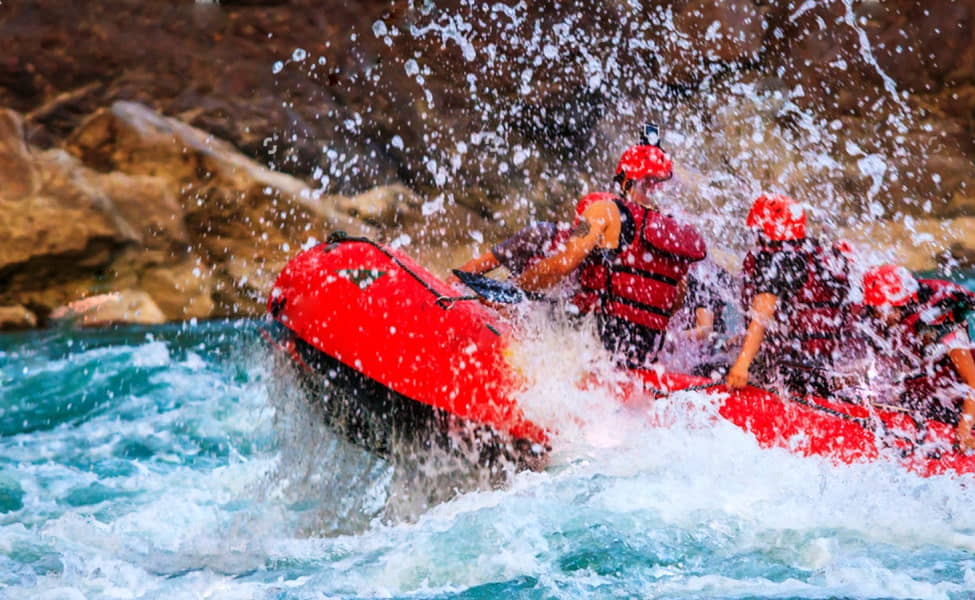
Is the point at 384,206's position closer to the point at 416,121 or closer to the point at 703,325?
the point at 416,121

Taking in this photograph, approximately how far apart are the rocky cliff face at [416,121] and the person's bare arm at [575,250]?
4914 mm

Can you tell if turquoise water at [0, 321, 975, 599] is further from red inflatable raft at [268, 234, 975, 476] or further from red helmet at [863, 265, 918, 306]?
red helmet at [863, 265, 918, 306]

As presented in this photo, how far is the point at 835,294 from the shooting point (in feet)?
12.1

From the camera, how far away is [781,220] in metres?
3.70

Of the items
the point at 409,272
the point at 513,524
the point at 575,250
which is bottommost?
the point at 513,524

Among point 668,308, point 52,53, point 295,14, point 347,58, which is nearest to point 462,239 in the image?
point 347,58

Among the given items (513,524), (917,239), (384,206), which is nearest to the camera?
(513,524)

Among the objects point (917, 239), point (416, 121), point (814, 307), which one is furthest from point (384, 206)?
point (917, 239)

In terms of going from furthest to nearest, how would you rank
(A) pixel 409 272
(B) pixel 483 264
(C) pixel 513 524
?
(B) pixel 483 264 < (A) pixel 409 272 < (C) pixel 513 524

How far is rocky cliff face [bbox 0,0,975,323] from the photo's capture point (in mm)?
7930

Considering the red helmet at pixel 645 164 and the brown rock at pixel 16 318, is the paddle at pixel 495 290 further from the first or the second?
the brown rock at pixel 16 318

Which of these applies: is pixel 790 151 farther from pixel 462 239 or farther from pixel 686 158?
pixel 462 239

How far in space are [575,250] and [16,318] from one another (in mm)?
5734

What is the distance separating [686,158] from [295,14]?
474 cm
